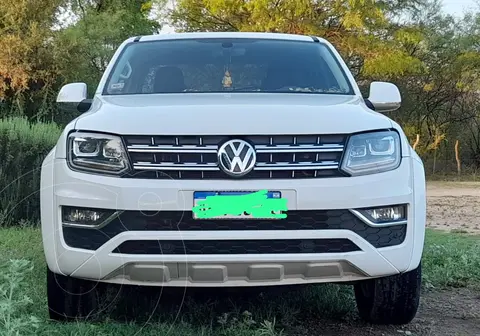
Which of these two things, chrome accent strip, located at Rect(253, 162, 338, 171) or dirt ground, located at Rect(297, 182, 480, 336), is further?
dirt ground, located at Rect(297, 182, 480, 336)

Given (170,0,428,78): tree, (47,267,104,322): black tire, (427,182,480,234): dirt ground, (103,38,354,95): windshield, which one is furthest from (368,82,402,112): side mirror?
(170,0,428,78): tree

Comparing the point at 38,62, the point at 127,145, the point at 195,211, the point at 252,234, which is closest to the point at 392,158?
the point at 252,234

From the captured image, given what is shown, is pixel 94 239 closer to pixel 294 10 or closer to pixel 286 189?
pixel 286 189

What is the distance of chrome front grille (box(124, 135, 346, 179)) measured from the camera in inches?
118

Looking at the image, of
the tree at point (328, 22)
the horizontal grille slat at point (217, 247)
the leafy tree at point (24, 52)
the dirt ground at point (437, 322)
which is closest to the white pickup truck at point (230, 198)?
the horizontal grille slat at point (217, 247)

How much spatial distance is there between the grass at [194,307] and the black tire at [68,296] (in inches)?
3.6

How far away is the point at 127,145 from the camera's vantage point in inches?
120

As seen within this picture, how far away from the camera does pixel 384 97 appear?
167 inches

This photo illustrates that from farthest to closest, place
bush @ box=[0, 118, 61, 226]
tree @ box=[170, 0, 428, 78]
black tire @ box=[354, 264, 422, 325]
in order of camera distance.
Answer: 1. tree @ box=[170, 0, 428, 78]
2. bush @ box=[0, 118, 61, 226]
3. black tire @ box=[354, 264, 422, 325]

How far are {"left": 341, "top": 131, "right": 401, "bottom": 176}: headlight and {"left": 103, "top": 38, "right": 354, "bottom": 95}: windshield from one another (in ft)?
3.21

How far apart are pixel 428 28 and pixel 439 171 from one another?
6.22 m

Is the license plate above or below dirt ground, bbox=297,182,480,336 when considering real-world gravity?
above

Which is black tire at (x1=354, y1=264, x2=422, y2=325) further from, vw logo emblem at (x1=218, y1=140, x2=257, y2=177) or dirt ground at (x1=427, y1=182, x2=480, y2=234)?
dirt ground at (x1=427, y1=182, x2=480, y2=234)

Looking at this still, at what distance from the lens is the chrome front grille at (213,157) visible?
9.87ft
